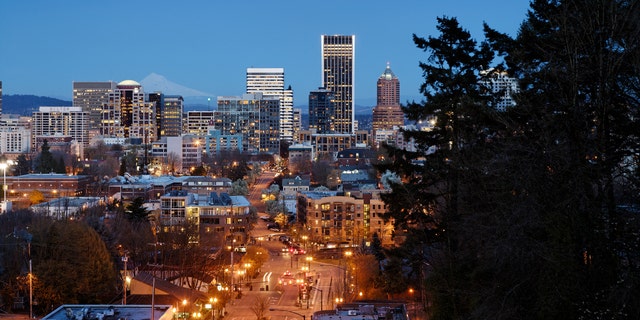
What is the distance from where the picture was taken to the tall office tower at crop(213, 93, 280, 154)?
4144 inches

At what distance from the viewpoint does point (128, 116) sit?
4811 inches

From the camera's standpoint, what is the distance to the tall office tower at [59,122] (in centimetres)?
11994

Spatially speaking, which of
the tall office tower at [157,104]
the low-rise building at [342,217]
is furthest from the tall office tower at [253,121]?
the low-rise building at [342,217]

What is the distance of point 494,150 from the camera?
10.1 meters

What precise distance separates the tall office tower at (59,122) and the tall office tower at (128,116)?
3839mm

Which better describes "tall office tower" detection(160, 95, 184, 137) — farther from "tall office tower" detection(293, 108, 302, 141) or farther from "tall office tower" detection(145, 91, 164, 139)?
"tall office tower" detection(293, 108, 302, 141)

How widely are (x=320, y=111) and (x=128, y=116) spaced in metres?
Answer: 31.5

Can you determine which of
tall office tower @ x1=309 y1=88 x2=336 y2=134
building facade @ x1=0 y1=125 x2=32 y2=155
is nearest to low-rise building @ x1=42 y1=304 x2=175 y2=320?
building facade @ x1=0 y1=125 x2=32 y2=155

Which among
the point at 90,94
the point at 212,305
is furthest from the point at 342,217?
the point at 90,94

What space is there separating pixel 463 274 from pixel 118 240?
2011cm

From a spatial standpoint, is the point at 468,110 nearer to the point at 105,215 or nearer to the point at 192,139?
the point at 105,215

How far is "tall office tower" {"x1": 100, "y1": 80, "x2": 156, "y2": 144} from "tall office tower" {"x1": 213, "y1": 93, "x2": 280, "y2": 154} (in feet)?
51.6

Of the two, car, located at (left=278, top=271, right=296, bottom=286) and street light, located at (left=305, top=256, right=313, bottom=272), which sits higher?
street light, located at (left=305, top=256, right=313, bottom=272)

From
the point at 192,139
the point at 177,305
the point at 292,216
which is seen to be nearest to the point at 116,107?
the point at 192,139
